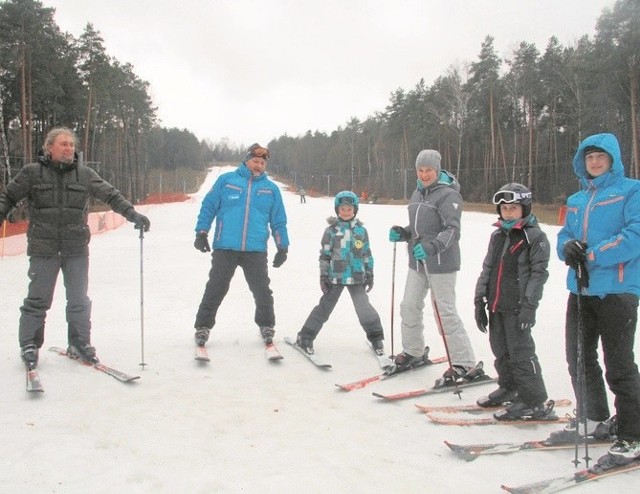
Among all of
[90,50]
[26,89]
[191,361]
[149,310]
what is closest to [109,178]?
[90,50]

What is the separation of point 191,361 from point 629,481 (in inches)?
138

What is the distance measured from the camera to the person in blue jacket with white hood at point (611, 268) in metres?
3.05

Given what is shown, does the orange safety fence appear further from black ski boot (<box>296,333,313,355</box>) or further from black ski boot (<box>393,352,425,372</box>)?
black ski boot (<box>393,352,425,372</box>)

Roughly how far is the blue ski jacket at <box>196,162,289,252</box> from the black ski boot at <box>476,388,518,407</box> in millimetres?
2444

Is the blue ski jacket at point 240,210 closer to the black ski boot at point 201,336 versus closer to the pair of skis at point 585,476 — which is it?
the black ski boot at point 201,336

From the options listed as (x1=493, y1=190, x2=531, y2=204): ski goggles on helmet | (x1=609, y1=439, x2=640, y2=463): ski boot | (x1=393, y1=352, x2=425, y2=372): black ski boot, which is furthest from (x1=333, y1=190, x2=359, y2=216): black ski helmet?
(x1=609, y1=439, x2=640, y2=463): ski boot

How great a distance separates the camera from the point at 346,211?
5.37m

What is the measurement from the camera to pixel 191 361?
5.02 metres

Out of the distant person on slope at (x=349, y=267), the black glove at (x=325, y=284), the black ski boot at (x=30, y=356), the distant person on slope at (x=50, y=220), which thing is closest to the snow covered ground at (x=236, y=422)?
the black ski boot at (x=30, y=356)

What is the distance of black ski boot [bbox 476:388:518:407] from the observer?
3955 millimetres

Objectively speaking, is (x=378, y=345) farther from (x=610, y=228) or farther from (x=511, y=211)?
(x=610, y=228)

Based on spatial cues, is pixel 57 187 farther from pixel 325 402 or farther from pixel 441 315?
Result: pixel 441 315

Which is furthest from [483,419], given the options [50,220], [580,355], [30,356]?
[50,220]

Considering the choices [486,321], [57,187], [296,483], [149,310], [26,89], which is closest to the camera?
[296,483]
